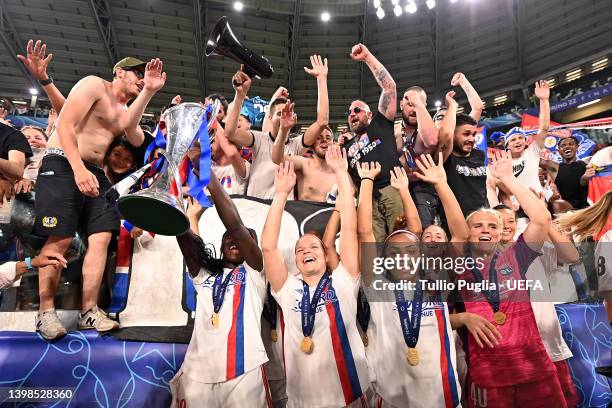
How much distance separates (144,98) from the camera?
102 inches

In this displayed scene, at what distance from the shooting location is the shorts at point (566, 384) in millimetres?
2529

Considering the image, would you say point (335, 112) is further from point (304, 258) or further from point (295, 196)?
point (304, 258)

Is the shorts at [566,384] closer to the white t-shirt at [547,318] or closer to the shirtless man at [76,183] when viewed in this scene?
the white t-shirt at [547,318]

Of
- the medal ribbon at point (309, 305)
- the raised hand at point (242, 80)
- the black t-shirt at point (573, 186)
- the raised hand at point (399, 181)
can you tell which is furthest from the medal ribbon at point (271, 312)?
the black t-shirt at point (573, 186)

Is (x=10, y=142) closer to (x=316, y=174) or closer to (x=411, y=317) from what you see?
(x=316, y=174)

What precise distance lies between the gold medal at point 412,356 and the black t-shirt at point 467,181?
4.77 feet

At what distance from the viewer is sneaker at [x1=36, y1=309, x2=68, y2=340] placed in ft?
7.78

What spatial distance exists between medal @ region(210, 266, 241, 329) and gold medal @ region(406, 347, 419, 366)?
1.04 metres

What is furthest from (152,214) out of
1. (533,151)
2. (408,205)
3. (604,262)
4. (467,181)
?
(533,151)

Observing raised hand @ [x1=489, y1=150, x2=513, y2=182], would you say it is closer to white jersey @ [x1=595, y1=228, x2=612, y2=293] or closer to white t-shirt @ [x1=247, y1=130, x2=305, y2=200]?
white jersey @ [x1=595, y1=228, x2=612, y2=293]

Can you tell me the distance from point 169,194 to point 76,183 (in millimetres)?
1058

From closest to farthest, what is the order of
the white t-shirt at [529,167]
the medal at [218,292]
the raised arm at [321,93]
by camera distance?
the medal at [218,292]
the raised arm at [321,93]
the white t-shirt at [529,167]

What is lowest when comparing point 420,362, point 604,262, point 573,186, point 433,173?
point 420,362

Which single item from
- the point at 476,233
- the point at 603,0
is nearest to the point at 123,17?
the point at 476,233
